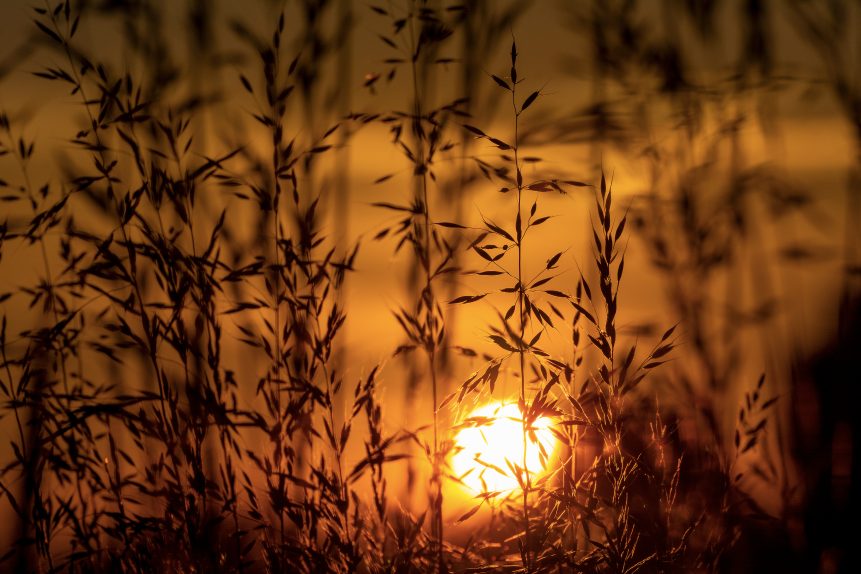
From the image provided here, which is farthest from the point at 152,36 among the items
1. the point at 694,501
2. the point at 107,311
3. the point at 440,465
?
the point at 694,501

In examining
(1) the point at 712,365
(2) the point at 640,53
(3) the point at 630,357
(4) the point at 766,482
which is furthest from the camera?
(2) the point at 640,53

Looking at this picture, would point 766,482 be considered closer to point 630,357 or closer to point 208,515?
point 630,357

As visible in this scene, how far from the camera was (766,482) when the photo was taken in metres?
2.53

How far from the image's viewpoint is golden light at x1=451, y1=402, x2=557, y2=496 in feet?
7.72

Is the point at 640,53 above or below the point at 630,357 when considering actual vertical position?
above

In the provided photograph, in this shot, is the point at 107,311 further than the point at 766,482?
Yes

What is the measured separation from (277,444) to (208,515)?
27 centimetres

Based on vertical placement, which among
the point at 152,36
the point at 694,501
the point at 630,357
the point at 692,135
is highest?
the point at 152,36

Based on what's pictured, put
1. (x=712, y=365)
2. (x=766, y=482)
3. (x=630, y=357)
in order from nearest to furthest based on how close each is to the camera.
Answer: (x=630, y=357) < (x=766, y=482) < (x=712, y=365)

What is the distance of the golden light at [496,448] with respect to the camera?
235 centimetres

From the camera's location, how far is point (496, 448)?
7.96 feet

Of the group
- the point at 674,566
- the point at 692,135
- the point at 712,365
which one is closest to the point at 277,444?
the point at 674,566

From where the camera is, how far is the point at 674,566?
2.38 m

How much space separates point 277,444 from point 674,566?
3.46 ft
